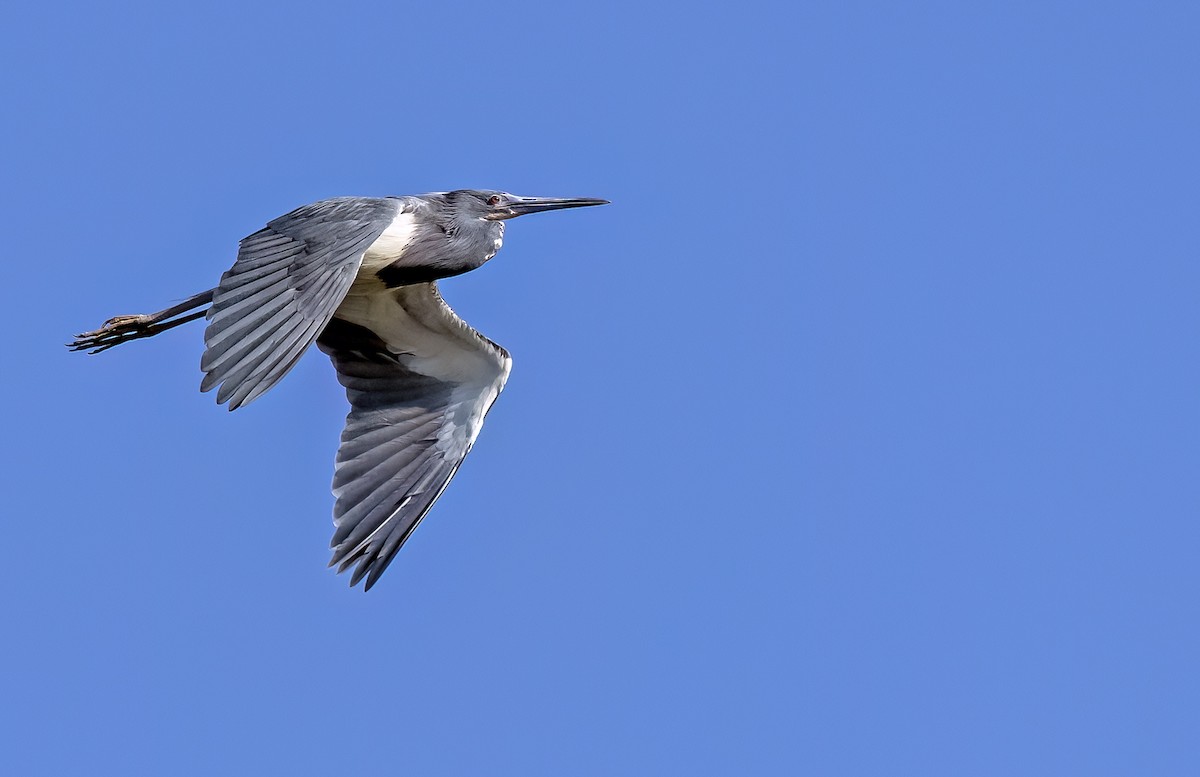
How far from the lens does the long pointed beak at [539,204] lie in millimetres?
10094

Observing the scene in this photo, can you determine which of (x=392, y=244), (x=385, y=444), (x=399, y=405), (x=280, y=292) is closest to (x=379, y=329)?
(x=399, y=405)

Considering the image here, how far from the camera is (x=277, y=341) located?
7555 millimetres

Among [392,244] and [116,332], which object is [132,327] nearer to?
[116,332]

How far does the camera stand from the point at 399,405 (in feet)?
33.8

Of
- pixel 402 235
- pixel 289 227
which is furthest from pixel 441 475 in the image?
pixel 289 227

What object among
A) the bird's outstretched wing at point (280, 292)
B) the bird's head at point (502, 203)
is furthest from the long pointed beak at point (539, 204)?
the bird's outstretched wing at point (280, 292)

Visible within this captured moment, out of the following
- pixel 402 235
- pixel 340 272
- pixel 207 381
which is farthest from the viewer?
pixel 402 235

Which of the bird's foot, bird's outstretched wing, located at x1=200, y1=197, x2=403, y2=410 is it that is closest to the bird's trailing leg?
the bird's foot

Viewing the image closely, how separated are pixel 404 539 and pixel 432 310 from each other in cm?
143

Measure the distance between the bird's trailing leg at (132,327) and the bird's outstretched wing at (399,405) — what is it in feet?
3.25

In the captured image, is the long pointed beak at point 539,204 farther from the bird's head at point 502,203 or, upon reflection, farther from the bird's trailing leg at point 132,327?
the bird's trailing leg at point 132,327

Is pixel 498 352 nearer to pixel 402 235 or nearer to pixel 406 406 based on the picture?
pixel 406 406

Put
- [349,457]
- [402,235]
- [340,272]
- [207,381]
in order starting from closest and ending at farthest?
[207,381]
[340,272]
[402,235]
[349,457]

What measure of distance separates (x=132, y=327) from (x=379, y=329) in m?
1.48
